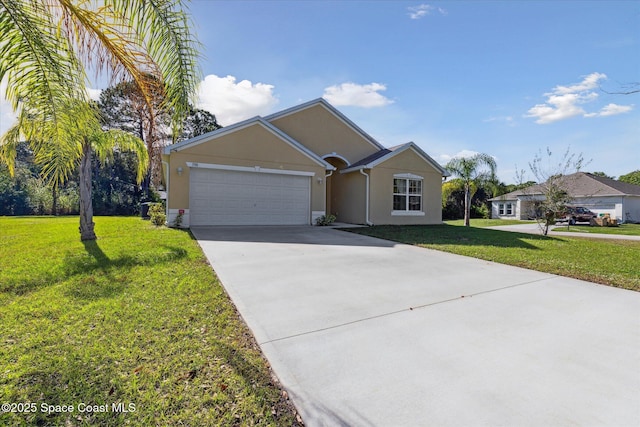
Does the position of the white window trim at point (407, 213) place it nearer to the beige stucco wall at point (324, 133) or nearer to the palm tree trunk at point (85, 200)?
the beige stucco wall at point (324, 133)

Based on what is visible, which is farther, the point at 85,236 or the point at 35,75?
the point at 85,236

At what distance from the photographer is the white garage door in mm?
12281

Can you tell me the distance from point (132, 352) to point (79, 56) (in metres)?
3.86

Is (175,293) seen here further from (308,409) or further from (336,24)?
(336,24)

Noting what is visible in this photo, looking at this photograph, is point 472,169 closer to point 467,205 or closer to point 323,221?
point 467,205

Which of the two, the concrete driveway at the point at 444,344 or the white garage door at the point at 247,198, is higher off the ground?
the white garage door at the point at 247,198

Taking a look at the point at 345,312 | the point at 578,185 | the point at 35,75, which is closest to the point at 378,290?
the point at 345,312

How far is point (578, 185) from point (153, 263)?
35704mm

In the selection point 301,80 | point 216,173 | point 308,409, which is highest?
point 301,80

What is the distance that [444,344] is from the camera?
301 cm

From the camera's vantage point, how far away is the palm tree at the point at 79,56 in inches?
138

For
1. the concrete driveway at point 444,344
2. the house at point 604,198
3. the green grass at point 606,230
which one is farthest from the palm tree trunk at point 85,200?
the house at point 604,198

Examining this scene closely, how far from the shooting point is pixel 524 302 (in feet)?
13.9

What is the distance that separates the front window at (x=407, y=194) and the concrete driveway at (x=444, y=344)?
410 inches
